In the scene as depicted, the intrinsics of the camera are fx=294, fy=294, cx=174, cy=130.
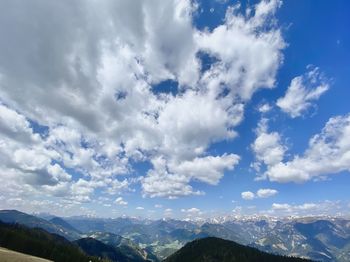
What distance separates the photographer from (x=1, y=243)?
19938 centimetres

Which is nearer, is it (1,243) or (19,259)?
(19,259)

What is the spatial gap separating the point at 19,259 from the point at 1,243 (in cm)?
13283

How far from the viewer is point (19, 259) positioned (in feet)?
301

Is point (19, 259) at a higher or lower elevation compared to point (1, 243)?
lower
